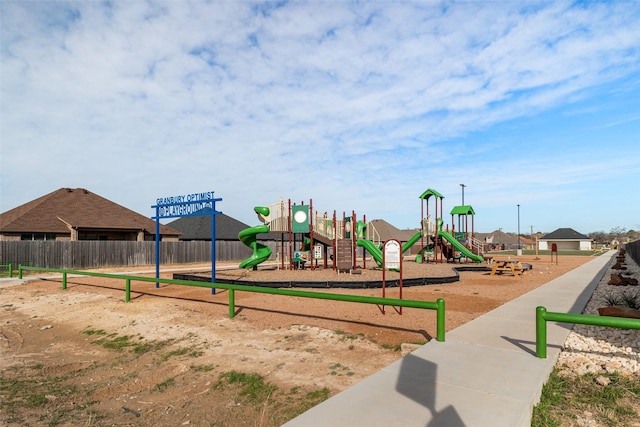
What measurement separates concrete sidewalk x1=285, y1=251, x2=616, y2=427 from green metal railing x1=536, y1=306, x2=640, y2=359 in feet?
0.77

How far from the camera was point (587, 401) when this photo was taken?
15.1 feet

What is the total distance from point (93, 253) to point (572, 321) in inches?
1181

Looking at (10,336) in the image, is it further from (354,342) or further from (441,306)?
(441,306)

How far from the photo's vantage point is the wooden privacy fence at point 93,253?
984 inches

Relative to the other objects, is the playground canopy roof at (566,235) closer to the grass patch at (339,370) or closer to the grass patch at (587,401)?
the grass patch at (587,401)

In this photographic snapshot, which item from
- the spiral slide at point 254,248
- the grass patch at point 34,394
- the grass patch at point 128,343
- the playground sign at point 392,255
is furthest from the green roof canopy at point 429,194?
the grass patch at point 34,394

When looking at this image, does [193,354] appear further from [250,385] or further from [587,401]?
[587,401]

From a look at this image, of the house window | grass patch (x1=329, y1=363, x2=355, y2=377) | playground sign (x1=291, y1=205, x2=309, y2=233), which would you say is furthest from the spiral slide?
the house window

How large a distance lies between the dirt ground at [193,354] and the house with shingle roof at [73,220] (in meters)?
18.8

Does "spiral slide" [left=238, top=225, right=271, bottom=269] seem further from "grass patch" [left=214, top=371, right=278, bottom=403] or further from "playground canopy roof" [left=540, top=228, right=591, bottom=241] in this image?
"playground canopy roof" [left=540, top=228, right=591, bottom=241]

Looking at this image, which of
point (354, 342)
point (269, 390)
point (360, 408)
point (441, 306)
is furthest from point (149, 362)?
point (441, 306)

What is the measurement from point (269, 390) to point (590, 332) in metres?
6.28

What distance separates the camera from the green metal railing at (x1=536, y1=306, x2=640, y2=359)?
15.5 ft

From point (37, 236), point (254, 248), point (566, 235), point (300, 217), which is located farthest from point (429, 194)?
point (566, 235)
